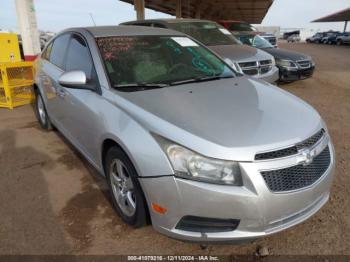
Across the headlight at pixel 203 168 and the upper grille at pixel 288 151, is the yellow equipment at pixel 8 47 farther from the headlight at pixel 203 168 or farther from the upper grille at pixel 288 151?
the upper grille at pixel 288 151

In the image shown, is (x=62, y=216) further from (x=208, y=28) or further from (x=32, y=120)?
(x=208, y=28)

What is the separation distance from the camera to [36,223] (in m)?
2.76

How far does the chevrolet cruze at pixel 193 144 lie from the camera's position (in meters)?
1.99

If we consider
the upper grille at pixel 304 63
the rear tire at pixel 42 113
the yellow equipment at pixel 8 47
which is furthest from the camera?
the upper grille at pixel 304 63

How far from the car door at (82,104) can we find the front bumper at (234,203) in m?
1.00

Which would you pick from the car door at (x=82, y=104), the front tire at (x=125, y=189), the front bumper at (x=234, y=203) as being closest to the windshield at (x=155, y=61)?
the car door at (x=82, y=104)

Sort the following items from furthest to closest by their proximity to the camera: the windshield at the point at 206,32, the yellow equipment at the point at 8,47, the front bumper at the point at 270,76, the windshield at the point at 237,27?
the windshield at the point at 237,27 < the yellow equipment at the point at 8,47 < the windshield at the point at 206,32 < the front bumper at the point at 270,76

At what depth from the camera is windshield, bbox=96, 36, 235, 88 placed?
2969mm

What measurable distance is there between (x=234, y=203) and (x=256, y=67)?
17.1 feet

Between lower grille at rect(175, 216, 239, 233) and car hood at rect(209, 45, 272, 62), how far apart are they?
16.1 ft

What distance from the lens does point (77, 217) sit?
283cm

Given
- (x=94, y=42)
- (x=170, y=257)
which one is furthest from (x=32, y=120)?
(x=170, y=257)

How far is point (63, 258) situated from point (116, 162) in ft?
2.70

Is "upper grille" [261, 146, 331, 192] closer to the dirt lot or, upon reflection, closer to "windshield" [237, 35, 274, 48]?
the dirt lot
